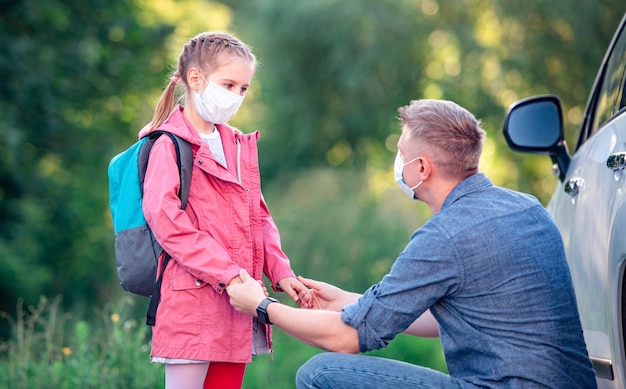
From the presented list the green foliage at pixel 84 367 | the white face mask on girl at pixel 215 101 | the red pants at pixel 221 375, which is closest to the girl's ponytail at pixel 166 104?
the white face mask on girl at pixel 215 101

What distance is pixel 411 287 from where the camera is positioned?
2846 mm

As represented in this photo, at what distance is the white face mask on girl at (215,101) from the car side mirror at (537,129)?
1.42 metres

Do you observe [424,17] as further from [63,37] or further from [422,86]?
[63,37]

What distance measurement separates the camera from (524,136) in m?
4.12

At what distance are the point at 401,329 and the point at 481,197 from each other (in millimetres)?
524

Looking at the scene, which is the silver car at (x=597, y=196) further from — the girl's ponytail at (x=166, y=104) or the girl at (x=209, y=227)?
the girl's ponytail at (x=166, y=104)

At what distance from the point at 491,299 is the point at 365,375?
500 millimetres

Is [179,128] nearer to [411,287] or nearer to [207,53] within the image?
[207,53]

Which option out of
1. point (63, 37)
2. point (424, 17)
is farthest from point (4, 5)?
point (424, 17)

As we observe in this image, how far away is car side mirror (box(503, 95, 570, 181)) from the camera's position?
13.5 feet

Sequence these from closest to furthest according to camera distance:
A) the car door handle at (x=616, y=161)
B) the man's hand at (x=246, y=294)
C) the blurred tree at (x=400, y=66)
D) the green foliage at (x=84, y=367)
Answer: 1. the car door handle at (x=616, y=161)
2. the man's hand at (x=246, y=294)
3. the green foliage at (x=84, y=367)
4. the blurred tree at (x=400, y=66)

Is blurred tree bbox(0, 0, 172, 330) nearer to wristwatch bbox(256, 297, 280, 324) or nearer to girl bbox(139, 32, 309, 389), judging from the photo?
girl bbox(139, 32, 309, 389)

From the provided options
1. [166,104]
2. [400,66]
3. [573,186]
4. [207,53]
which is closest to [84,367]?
[166,104]

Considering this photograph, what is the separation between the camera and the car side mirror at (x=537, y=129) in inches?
161
